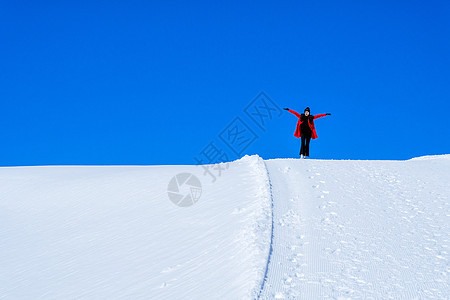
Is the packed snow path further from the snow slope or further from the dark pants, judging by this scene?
the dark pants

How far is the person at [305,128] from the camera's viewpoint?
43.4 ft

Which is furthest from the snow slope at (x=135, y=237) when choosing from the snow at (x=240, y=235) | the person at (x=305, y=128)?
the person at (x=305, y=128)

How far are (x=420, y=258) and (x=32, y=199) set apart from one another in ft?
30.0

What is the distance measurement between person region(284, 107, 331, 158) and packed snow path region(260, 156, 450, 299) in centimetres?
304

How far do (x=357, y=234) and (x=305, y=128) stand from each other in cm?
726

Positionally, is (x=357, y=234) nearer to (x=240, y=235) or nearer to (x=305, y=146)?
(x=240, y=235)

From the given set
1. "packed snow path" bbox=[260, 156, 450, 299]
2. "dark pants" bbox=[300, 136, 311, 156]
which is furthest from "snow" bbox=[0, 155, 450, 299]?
"dark pants" bbox=[300, 136, 311, 156]

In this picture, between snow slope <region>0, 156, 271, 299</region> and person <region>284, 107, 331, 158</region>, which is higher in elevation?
person <region>284, 107, 331, 158</region>

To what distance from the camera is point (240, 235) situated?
245 inches

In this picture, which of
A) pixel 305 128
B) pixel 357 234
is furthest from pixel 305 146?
pixel 357 234

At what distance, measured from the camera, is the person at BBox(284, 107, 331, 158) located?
43.4 feet

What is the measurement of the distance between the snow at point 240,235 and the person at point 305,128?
2.03m

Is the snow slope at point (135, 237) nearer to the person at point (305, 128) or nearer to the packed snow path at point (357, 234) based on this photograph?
the packed snow path at point (357, 234)

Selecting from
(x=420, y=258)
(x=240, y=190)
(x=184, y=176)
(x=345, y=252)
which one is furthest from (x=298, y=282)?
(x=184, y=176)
